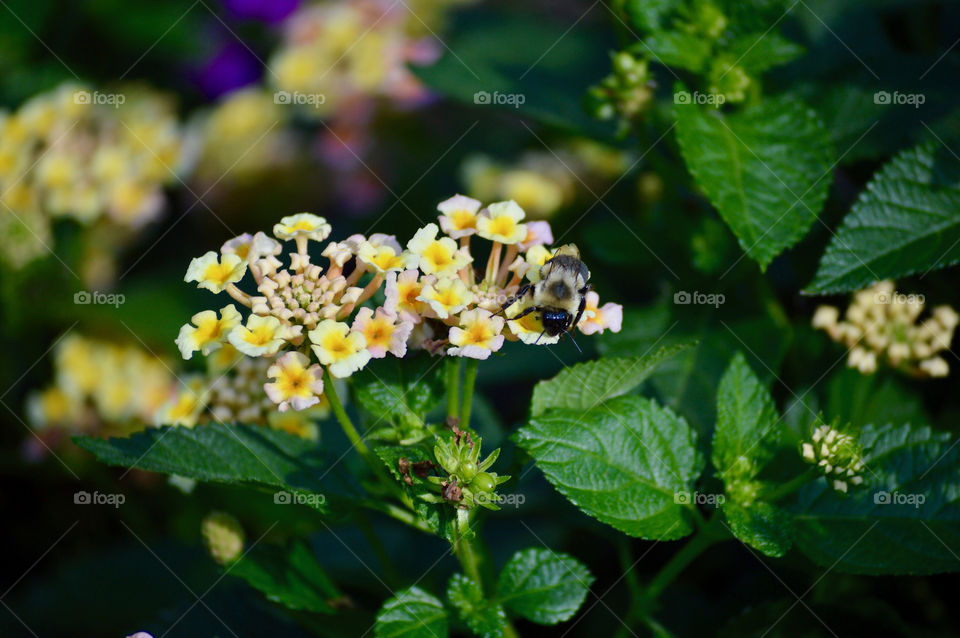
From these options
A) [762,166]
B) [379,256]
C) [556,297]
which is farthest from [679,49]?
[379,256]

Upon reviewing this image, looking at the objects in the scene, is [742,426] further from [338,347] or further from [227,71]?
[227,71]

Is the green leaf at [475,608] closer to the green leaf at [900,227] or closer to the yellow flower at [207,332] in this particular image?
the yellow flower at [207,332]

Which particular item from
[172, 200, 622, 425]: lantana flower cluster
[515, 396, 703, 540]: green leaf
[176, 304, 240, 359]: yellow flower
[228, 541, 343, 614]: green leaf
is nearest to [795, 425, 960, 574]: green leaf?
[515, 396, 703, 540]: green leaf

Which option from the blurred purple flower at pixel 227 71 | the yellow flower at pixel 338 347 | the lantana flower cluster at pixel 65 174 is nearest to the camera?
the yellow flower at pixel 338 347

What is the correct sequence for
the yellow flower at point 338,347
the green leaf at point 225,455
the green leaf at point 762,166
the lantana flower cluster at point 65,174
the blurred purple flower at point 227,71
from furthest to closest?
the blurred purple flower at point 227,71 → the lantana flower cluster at point 65,174 → the green leaf at point 762,166 → the green leaf at point 225,455 → the yellow flower at point 338,347

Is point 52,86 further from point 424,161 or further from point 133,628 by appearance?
point 133,628

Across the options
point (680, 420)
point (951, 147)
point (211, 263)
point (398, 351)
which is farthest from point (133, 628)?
point (951, 147)

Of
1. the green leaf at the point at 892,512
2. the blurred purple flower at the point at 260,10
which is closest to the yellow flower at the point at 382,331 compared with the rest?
the green leaf at the point at 892,512
